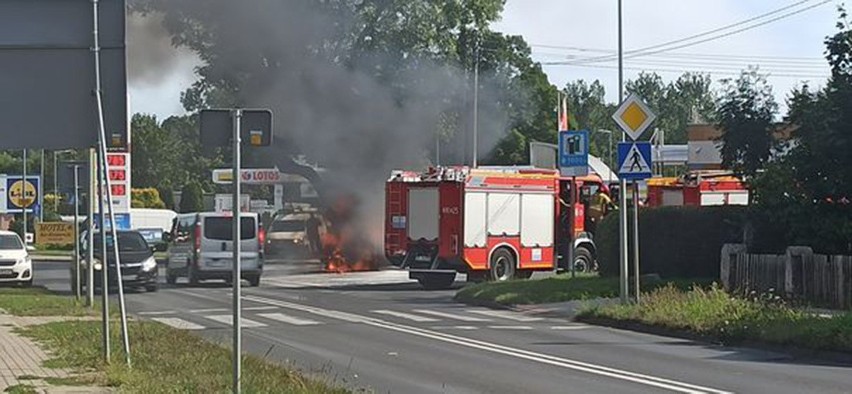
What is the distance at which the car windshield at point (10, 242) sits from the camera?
112ft

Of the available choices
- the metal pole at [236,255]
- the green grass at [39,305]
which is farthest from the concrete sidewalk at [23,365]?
the green grass at [39,305]

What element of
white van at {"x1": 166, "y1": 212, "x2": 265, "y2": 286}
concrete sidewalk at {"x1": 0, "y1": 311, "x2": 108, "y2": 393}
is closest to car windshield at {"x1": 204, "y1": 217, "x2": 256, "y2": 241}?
white van at {"x1": 166, "y1": 212, "x2": 265, "y2": 286}

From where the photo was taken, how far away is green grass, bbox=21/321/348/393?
472 inches

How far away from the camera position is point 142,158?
324 feet

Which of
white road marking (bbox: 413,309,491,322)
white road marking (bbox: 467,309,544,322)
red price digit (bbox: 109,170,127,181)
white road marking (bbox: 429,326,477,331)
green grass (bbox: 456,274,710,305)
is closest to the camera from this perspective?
white road marking (bbox: 429,326,477,331)

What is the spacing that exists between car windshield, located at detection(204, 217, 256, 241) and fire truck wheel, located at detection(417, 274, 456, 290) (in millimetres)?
4623

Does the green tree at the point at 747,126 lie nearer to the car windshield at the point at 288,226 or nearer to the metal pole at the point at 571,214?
the metal pole at the point at 571,214

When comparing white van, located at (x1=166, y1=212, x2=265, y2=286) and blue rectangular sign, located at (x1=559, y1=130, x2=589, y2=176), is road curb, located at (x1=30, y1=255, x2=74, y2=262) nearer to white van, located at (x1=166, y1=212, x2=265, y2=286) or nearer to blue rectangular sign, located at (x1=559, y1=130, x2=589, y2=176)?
white van, located at (x1=166, y1=212, x2=265, y2=286)

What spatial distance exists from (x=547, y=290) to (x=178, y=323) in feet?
27.0

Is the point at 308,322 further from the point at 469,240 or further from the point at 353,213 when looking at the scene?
the point at 353,213

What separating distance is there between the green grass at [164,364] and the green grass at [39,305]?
3.84m

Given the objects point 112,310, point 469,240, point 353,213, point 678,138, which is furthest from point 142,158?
point 112,310

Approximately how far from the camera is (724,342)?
717 inches

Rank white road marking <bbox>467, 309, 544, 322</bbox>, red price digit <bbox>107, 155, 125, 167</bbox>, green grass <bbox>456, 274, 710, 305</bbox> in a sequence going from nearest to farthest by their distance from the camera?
white road marking <bbox>467, 309, 544, 322</bbox>, green grass <bbox>456, 274, 710, 305</bbox>, red price digit <bbox>107, 155, 125, 167</bbox>
